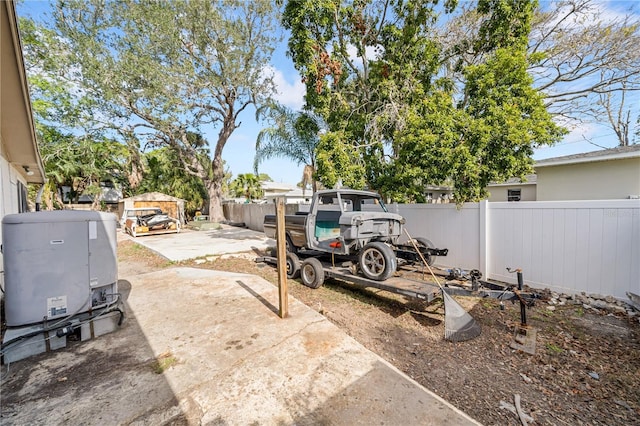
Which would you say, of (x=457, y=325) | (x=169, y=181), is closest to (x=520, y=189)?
(x=457, y=325)

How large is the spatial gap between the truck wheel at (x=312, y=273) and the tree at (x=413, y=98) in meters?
2.93

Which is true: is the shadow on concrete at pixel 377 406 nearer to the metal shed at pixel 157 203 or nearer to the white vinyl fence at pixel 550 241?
the white vinyl fence at pixel 550 241

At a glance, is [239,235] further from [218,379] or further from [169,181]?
[169,181]

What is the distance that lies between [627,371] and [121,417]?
16.3ft

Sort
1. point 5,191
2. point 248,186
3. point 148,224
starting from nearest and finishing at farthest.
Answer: point 5,191
point 148,224
point 248,186

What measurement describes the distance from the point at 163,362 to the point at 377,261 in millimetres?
3178

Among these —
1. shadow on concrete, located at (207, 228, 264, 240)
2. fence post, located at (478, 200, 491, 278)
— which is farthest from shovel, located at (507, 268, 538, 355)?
shadow on concrete, located at (207, 228, 264, 240)

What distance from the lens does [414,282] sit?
4133 millimetres

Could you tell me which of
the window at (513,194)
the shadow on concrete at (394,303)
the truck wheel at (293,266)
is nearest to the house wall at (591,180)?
the window at (513,194)

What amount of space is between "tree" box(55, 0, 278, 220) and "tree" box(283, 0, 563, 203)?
7100 millimetres

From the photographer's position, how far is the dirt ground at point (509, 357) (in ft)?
7.77

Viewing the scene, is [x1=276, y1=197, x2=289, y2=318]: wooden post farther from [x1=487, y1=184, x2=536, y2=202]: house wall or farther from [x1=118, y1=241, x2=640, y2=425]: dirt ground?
[x1=487, y1=184, x2=536, y2=202]: house wall

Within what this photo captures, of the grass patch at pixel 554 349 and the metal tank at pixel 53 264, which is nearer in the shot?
the metal tank at pixel 53 264

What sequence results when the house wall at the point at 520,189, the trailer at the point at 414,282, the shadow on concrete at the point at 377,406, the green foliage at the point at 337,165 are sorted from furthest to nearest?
the house wall at the point at 520,189 < the green foliage at the point at 337,165 < the trailer at the point at 414,282 < the shadow on concrete at the point at 377,406
